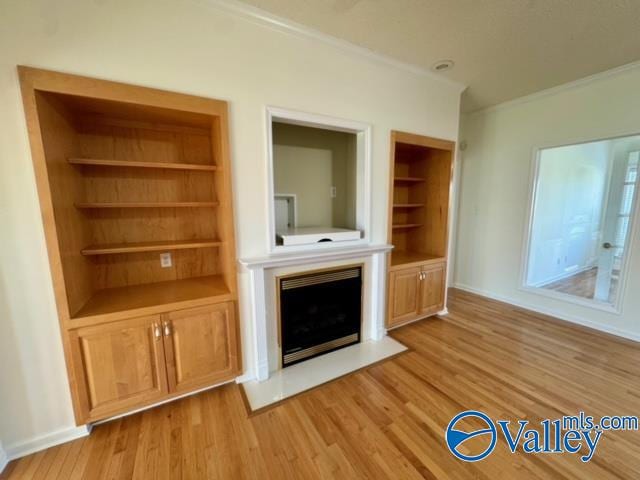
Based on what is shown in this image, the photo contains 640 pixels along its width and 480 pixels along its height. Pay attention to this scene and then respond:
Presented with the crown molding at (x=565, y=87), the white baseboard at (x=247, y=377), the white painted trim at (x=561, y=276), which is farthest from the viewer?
the white painted trim at (x=561, y=276)

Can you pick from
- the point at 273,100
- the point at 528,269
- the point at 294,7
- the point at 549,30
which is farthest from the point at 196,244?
the point at 528,269

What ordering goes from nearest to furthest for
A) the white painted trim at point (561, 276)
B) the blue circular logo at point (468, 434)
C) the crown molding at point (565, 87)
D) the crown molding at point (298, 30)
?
the blue circular logo at point (468, 434) < the crown molding at point (298, 30) < the crown molding at point (565, 87) < the white painted trim at point (561, 276)

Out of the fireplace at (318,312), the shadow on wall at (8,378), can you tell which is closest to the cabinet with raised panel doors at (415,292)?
the fireplace at (318,312)

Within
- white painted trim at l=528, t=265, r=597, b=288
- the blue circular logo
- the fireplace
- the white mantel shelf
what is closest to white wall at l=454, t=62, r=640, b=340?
white painted trim at l=528, t=265, r=597, b=288

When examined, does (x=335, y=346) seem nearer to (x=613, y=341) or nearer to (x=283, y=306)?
(x=283, y=306)

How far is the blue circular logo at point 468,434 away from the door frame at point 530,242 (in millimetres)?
2455

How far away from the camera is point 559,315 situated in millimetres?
3252

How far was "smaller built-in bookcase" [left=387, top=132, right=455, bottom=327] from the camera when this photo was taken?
2867 millimetres

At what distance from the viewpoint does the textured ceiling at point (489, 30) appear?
1766 millimetres

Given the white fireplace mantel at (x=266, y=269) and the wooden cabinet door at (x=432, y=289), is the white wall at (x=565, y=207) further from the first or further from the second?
the white fireplace mantel at (x=266, y=269)

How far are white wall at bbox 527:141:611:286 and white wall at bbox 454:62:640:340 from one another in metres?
0.22

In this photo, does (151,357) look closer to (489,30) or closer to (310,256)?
(310,256)

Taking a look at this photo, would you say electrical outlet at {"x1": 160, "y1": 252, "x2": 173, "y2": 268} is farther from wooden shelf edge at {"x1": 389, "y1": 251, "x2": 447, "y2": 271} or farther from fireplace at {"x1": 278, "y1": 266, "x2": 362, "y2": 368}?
wooden shelf edge at {"x1": 389, "y1": 251, "x2": 447, "y2": 271}

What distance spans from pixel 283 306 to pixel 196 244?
876 mm
